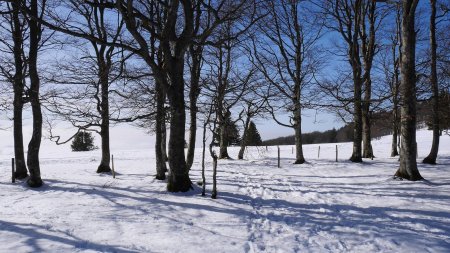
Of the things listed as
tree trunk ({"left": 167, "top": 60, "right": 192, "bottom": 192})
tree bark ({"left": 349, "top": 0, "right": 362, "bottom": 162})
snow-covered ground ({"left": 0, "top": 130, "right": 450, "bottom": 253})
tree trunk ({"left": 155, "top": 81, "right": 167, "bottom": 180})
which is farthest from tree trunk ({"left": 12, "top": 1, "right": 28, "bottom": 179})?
tree bark ({"left": 349, "top": 0, "right": 362, "bottom": 162})

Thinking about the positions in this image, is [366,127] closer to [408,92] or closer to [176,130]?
[408,92]

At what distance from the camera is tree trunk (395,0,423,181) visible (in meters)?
11.3

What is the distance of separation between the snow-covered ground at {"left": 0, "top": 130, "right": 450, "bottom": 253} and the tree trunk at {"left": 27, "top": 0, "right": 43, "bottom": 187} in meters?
0.56

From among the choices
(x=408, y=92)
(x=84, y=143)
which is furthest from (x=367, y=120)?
(x=84, y=143)

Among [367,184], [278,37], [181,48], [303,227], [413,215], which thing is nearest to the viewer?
[303,227]

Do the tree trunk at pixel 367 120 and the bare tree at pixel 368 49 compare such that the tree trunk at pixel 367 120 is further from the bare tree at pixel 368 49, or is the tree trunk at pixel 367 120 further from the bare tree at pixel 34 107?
the bare tree at pixel 34 107

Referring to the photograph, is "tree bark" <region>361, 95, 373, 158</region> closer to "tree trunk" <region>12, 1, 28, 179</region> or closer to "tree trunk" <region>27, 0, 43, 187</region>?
"tree trunk" <region>27, 0, 43, 187</region>

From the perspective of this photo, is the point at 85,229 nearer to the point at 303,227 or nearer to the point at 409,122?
the point at 303,227

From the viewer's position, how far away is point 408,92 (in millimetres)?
11164

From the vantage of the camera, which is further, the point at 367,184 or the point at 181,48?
the point at 367,184

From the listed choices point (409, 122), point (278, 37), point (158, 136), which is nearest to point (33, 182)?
Answer: point (158, 136)

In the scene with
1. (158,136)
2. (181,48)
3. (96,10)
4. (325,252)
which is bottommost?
(325,252)

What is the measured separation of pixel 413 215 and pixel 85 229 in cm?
677

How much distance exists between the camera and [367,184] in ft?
36.4
